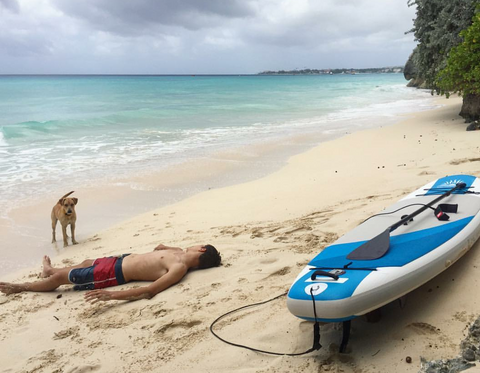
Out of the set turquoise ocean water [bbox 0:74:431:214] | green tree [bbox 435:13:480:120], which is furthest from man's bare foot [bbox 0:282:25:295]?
green tree [bbox 435:13:480:120]

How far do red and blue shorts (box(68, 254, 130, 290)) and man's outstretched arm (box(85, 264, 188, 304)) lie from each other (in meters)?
0.34

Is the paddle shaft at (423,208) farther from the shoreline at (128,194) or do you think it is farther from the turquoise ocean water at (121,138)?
the turquoise ocean water at (121,138)

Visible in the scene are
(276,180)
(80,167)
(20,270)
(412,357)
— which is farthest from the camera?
(80,167)

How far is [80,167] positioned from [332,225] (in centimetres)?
824

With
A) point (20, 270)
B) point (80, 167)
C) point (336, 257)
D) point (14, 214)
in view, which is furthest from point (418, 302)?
point (80, 167)

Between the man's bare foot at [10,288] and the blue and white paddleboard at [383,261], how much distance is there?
3.23 metres

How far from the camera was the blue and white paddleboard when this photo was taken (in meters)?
2.55

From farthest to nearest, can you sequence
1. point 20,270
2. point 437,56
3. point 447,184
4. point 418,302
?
point 437,56, point 20,270, point 447,184, point 418,302

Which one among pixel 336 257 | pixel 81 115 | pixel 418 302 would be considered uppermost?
pixel 81 115

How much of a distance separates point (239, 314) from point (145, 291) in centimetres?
102

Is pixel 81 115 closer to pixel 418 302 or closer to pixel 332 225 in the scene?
pixel 332 225

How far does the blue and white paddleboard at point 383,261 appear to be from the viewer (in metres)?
2.55

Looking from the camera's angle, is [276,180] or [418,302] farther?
[276,180]

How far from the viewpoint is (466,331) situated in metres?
2.60
